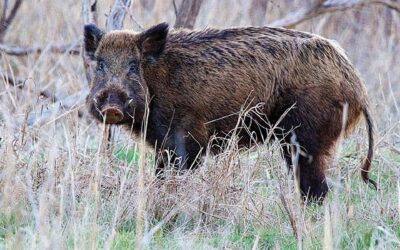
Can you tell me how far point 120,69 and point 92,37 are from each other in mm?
384

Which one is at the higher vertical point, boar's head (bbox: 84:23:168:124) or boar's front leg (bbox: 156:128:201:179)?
boar's head (bbox: 84:23:168:124)

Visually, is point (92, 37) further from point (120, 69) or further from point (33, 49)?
point (33, 49)

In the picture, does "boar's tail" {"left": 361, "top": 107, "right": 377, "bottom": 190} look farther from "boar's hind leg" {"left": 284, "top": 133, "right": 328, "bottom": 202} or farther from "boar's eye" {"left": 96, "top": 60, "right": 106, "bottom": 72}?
"boar's eye" {"left": 96, "top": 60, "right": 106, "bottom": 72}

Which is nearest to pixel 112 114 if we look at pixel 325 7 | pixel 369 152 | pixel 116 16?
pixel 369 152

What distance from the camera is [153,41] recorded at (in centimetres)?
582

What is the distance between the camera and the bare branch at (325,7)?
799cm

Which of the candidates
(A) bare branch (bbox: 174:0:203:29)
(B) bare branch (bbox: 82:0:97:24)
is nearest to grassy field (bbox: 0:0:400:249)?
(B) bare branch (bbox: 82:0:97:24)

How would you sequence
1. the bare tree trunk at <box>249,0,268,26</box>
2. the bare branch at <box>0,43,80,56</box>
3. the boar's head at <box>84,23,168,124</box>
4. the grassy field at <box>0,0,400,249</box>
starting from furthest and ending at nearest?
the bare tree trunk at <box>249,0,268,26</box>
the bare branch at <box>0,43,80,56</box>
the boar's head at <box>84,23,168,124</box>
the grassy field at <box>0,0,400,249</box>

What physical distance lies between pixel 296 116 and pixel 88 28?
1.51 m

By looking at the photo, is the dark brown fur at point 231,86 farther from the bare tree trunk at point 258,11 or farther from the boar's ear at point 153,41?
the bare tree trunk at point 258,11

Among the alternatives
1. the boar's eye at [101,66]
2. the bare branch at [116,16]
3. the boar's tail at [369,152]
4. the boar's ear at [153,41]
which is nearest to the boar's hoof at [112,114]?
the boar's eye at [101,66]

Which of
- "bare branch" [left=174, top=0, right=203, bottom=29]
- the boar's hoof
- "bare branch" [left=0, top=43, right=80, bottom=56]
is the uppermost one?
"bare branch" [left=174, top=0, right=203, bottom=29]

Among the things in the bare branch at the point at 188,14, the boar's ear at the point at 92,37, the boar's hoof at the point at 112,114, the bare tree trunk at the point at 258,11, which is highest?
the boar's ear at the point at 92,37

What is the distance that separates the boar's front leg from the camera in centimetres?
573
